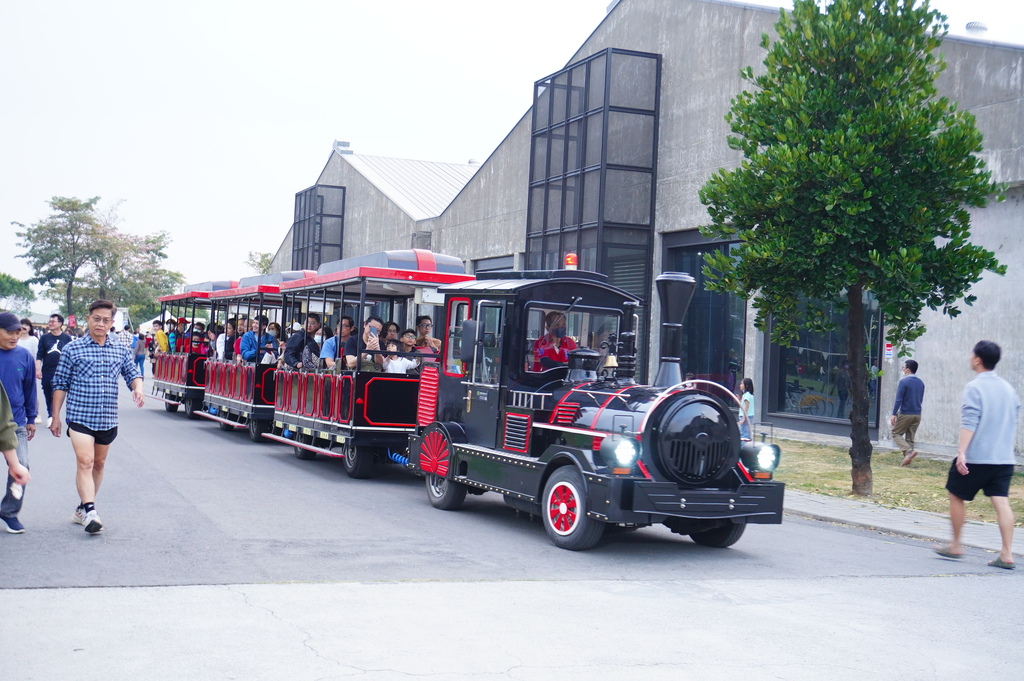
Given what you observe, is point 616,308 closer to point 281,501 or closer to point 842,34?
point 281,501

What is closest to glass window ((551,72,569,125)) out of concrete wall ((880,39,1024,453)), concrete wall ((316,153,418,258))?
concrete wall ((880,39,1024,453))

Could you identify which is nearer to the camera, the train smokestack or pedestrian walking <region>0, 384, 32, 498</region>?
pedestrian walking <region>0, 384, 32, 498</region>

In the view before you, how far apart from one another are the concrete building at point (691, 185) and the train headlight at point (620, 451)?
10185 mm

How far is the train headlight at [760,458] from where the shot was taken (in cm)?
873

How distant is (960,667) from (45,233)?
57.0 m

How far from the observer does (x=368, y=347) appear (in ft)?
42.6

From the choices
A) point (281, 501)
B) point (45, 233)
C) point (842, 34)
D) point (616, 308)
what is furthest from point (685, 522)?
point (45, 233)

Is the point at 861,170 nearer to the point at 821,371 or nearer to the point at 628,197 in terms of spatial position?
the point at 821,371

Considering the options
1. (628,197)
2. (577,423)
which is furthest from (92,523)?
(628,197)

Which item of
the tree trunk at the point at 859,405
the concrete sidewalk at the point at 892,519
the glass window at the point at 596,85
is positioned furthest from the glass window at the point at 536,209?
the concrete sidewalk at the point at 892,519

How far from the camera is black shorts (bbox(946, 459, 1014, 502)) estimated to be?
8352 mm

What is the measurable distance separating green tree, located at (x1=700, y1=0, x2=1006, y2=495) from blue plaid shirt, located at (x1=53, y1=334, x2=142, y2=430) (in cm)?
759

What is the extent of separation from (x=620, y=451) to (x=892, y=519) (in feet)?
15.4

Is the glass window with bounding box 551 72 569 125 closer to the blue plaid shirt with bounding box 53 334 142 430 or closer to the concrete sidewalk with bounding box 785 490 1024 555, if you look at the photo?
the concrete sidewalk with bounding box 785 490 1024 555
